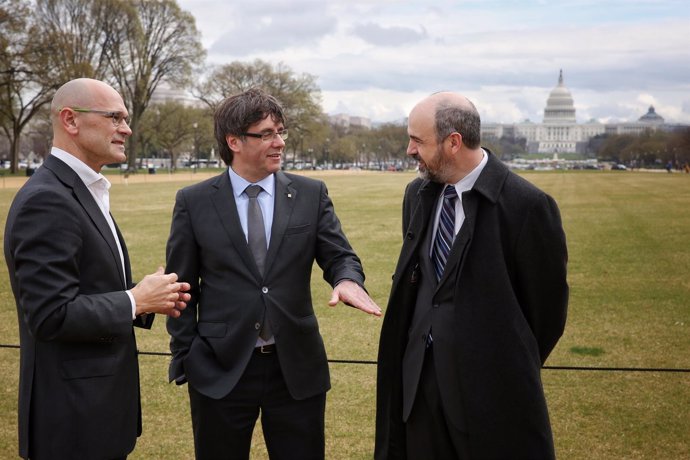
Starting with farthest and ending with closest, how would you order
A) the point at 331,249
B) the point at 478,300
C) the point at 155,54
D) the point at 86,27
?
the point at 155,54, the point at 86,27, the point at 331,249, the point at 478,300

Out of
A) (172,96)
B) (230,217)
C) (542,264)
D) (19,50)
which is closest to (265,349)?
(230,217)

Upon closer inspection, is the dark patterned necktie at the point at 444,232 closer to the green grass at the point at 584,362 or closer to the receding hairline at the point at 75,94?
the receding hairline at the point at 75,94

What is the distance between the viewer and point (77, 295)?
10.6ft

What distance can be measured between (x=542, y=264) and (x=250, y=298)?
5.00 ft

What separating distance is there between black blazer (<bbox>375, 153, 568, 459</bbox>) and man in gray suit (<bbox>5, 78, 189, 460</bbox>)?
1384mm

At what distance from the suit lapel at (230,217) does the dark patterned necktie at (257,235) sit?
52 mm

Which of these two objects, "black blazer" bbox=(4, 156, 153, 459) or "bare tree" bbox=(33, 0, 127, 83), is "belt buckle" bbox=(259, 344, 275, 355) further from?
"bare tree" bbox=(33, 0, 127, 83)

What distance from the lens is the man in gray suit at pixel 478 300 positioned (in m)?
3.59

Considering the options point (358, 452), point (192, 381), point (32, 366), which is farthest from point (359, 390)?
point (32, 366)

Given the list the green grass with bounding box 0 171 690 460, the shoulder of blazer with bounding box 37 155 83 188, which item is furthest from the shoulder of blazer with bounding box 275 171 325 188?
the green grass with bounding box 0 171 690 460

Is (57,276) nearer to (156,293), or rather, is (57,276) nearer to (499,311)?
(156,293)

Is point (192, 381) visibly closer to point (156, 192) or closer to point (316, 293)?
point (316, 293)

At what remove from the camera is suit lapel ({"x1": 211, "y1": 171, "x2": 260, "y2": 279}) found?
387 cm

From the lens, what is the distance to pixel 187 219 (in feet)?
13.1
